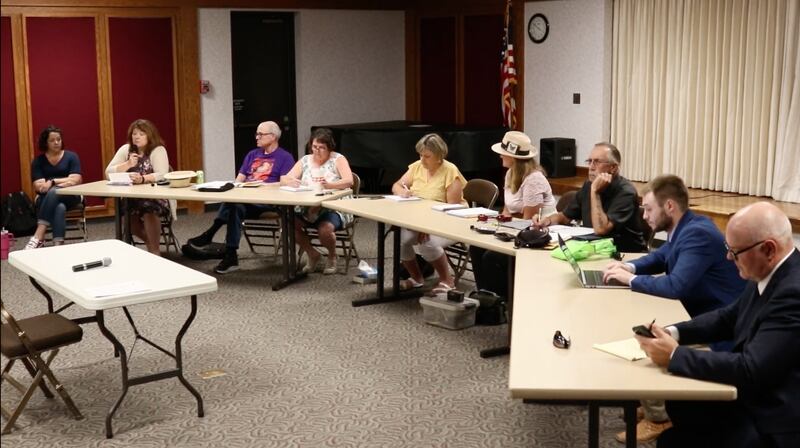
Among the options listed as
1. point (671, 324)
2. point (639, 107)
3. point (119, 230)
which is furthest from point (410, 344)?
point (639, 107)

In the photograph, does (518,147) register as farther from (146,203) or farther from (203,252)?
(146,203)

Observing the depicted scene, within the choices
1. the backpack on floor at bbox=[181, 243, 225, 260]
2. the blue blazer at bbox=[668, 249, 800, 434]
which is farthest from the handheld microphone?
the backpack on floor at bbox=[181, 243, 225, 260]

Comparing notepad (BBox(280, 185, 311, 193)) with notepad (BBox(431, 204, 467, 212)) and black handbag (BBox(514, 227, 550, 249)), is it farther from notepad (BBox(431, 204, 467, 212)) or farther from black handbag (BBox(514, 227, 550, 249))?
black handbag (BBox(514, 227, 550, 249))

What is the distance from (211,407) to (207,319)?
169cm

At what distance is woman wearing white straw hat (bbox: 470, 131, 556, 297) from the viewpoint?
6305 millimetres

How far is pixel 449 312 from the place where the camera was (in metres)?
6.11

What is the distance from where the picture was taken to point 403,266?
23.9 feet

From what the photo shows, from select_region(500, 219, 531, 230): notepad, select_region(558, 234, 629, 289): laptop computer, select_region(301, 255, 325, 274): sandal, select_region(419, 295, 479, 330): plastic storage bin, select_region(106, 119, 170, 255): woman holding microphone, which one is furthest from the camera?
select_region(106, 119, 170, 255): woman holding microphone

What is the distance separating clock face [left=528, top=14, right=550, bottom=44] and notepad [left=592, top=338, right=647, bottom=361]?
7.18 metres

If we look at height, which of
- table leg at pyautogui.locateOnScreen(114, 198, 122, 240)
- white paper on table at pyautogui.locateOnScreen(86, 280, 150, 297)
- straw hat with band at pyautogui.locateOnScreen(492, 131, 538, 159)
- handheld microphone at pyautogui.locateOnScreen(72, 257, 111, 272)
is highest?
straw hat with band at pyautogui.locateOnScreen(492, 131, 538, 159)

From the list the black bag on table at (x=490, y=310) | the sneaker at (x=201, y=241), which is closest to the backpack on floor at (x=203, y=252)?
the sneaker at (x=201, y=241)

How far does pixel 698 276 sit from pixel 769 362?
42.4 inches

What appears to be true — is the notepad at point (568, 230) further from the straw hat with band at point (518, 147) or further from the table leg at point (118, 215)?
the table leg at point (118, 215)

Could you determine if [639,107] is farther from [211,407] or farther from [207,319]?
[211,407]
